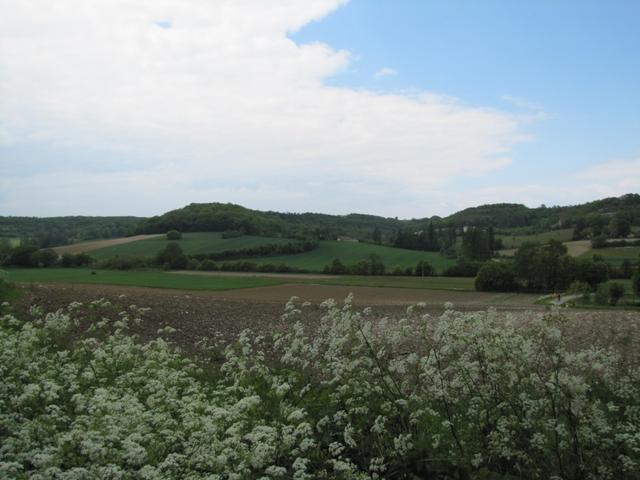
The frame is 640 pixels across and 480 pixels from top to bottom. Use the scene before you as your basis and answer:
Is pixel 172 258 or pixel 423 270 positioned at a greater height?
pixel 172 258

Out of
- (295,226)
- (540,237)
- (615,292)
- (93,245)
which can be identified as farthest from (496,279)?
(295,226)

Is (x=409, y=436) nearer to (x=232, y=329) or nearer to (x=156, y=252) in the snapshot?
(x=232, y=329)

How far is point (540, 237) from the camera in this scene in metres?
93.2

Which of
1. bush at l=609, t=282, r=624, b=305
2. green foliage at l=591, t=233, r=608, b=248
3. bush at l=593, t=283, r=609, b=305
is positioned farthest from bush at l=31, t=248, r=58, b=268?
green foliage at l=591, t=233, r=608, b=248

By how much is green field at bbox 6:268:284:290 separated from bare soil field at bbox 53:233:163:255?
1026cm

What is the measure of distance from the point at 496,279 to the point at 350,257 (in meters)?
30.9

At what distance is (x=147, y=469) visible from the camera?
3787 millimetres

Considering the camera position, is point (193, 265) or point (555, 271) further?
point (193, 265)

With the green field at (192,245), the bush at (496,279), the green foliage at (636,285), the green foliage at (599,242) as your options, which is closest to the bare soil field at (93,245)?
the green field at (192,245)

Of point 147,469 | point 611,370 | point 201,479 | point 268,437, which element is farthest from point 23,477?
point 611,370

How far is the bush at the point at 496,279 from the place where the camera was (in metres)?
55.2

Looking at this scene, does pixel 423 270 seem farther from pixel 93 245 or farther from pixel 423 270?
pixel 93 245

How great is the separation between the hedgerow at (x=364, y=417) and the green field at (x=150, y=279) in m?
44.1

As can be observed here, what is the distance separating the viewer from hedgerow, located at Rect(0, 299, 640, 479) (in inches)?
167
